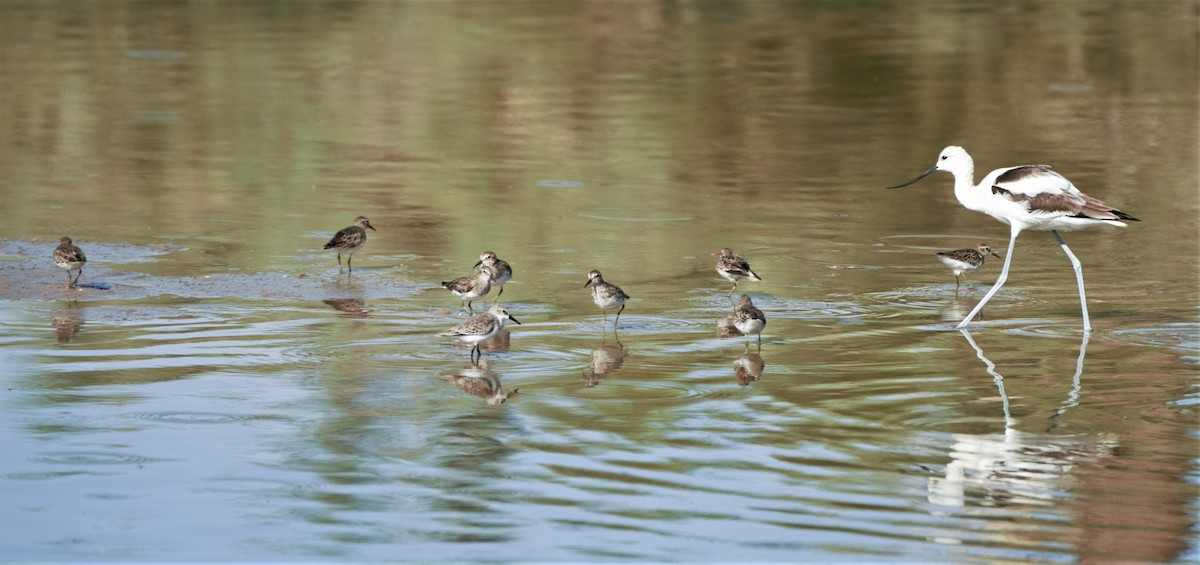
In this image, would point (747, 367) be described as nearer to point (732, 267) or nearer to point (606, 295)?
point (606, 295)

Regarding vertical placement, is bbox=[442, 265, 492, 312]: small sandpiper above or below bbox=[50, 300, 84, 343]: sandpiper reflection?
above

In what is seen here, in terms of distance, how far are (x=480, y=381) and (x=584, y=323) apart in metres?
1.98

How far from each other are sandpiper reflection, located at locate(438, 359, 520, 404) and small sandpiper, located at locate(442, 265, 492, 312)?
1.70 metres

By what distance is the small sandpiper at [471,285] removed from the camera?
524 inches

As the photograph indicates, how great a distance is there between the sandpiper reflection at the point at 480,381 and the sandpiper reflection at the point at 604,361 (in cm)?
56

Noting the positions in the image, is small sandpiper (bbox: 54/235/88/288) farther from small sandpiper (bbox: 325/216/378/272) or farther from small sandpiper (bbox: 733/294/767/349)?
small sandpiper (bbox: 733/294/767/349)

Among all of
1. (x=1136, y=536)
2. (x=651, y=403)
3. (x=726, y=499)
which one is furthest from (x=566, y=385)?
(x=1136, y=536)

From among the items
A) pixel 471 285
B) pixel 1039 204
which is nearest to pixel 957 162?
pixel 1039 204

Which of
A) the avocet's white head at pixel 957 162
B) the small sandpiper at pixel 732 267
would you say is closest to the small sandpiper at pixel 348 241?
the small sandpiper at pixel 732 267

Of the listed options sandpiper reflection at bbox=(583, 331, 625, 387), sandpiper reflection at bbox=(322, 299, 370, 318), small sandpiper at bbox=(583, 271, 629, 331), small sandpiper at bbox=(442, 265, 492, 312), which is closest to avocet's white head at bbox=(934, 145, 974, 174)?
small sandpiper at bbox=(583, 271, 629, 331)

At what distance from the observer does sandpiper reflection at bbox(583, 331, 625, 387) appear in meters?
11.2

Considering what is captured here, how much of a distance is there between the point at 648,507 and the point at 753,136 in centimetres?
1494

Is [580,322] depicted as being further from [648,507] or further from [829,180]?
[829,180]

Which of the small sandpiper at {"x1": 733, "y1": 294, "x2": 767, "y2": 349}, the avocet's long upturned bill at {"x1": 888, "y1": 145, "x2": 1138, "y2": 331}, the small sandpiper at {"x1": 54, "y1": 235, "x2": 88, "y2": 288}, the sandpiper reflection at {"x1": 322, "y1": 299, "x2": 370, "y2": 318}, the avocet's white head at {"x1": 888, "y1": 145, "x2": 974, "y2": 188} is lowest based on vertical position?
the sandpiper reflection at {"x1": 322, "y1": 299, "x2": 370, "y2": 318}
